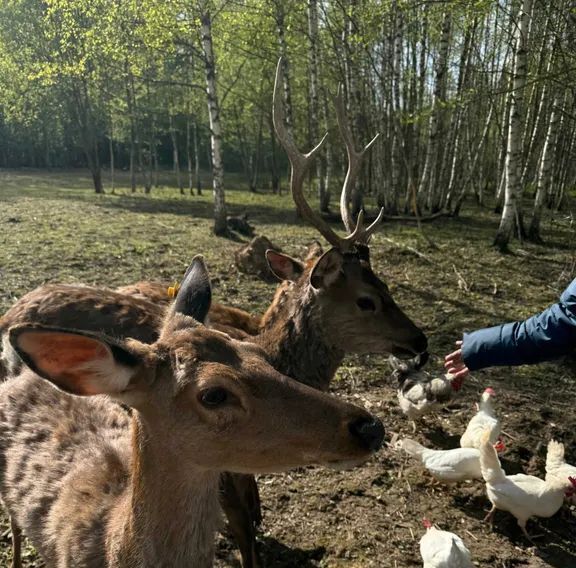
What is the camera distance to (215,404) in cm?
201

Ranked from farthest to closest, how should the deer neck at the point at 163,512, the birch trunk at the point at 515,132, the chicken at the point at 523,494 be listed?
1. the birch trunk at the point at 515,132
2. the chicken at the point at 523,494
3. the deer neck at the point at 163,512

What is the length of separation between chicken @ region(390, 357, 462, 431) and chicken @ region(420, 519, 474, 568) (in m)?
1.41

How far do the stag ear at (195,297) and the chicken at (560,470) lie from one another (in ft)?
8.23

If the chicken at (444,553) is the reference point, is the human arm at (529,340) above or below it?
above

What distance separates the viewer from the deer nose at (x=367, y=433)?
1.97 meters

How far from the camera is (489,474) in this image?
11.4 feet

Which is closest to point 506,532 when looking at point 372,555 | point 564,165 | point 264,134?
point 372,555

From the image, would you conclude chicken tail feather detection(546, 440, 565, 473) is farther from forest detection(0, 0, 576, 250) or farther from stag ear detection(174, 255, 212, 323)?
forest detection(0, 0, 576, 250)

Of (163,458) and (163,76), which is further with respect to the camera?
(163,76)

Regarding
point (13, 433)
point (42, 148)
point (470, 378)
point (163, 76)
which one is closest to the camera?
point (13, 433)

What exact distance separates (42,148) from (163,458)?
138 ft

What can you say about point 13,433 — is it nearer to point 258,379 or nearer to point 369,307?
point 258,379

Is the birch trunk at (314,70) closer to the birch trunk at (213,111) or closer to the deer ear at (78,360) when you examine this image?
the birch trunk at (213,111)

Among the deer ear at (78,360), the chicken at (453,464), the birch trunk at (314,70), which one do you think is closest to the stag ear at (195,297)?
the deer ear at (78,360)
